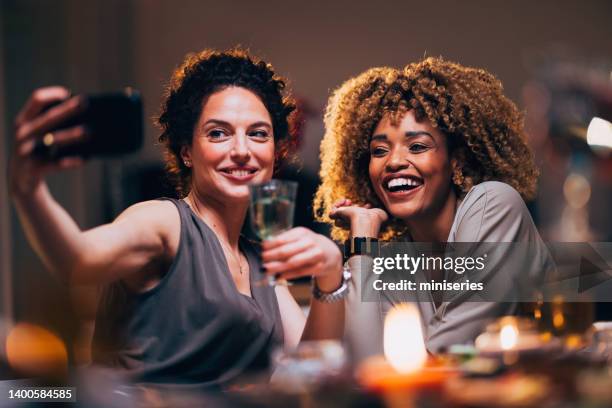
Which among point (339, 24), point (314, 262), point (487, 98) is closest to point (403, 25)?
point (339, 24)

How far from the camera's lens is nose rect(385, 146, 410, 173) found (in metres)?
1.85

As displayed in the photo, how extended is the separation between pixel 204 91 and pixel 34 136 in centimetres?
65

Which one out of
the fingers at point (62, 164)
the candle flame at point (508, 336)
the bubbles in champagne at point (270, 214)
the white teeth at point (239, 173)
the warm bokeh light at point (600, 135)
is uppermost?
the warm bokeh light at point (600, 135)

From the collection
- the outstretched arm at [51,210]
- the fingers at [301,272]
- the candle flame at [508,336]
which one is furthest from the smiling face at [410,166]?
the outstretched arm at [51,210]

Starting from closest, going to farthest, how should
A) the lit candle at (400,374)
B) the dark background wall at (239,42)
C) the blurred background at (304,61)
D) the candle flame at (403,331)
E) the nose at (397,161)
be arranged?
the lit candle at (400,374) < the candle flame at (403,331) < the blurred background at (304,61) < the nose at (397,161) < the dark background wall at (239,42)

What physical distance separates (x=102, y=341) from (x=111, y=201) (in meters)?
1.31

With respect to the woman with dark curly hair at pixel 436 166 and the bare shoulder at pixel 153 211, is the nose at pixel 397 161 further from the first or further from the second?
the bare shoulder at pixel 153 211

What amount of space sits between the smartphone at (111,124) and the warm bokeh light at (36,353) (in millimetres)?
410

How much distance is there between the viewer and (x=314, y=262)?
55.7 inches

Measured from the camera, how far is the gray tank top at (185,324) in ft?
5.05

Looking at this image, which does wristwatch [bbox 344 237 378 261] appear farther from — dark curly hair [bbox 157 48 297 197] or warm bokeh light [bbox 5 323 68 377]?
warm bokeh light [bbox 5 323 68 377]

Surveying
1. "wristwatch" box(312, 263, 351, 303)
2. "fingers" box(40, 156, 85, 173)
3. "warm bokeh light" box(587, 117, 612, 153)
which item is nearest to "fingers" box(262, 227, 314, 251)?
"wristwatch" box(312, 263, 351, 303)

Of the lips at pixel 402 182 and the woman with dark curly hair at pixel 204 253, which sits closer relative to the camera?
the woman with dark curly hair at pixel 204 253

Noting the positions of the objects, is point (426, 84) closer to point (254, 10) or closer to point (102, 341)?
point (254, 10)
